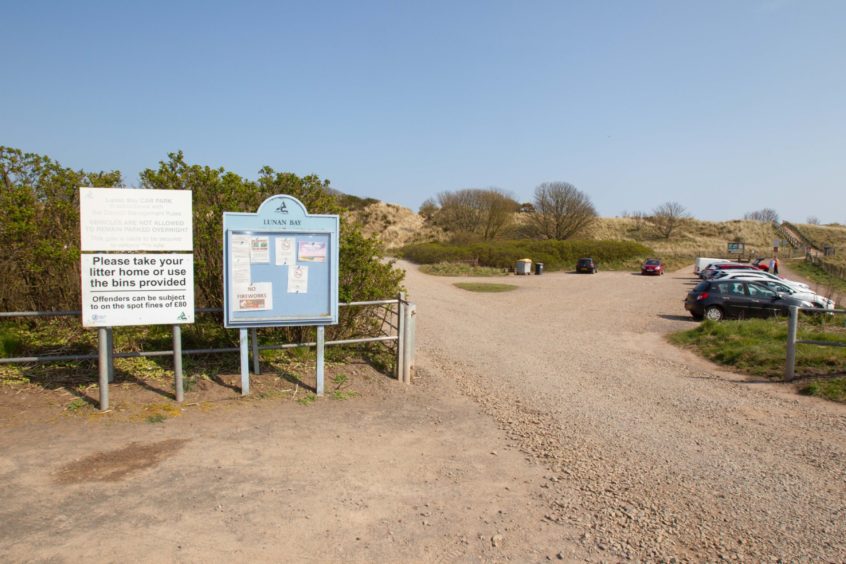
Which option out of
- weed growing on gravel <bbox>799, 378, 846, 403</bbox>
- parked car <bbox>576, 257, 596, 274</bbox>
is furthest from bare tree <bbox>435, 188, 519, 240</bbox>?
weed growing on gravel <bbox>799, 378, 846, 403</bbox>

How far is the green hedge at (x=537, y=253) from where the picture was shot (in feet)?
162

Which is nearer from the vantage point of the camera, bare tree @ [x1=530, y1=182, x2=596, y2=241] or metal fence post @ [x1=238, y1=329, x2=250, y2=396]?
metal fence post @ [x1=238, y1=329, x2=250, y2=396]

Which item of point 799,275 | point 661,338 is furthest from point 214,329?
point 799,275

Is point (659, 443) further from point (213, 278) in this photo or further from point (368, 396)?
point (213, 278)

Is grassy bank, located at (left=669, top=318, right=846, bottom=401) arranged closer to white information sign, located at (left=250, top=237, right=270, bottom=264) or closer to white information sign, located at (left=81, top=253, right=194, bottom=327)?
white information sign, located at (left=250, top=237, right=270, bottom=264)

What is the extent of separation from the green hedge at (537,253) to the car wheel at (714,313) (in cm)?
3148

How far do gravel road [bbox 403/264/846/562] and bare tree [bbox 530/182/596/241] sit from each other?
5943cm

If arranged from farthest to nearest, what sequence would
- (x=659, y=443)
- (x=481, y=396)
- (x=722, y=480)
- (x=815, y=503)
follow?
(x=481, y=396) → (x=659, y=443) → (x=722, y=480) → (x=815, y=503)

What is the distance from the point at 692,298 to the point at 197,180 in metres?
15.0

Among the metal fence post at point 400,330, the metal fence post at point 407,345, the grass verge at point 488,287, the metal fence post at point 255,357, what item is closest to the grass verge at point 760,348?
the metal fence post at point 407,345

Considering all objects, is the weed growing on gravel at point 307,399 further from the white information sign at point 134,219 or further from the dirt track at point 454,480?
the white information sign at point 134,219

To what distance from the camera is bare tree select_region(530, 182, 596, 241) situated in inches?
2749

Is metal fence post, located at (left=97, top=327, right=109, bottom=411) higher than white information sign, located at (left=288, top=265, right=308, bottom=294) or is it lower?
lower

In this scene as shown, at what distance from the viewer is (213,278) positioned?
768 centimetres
